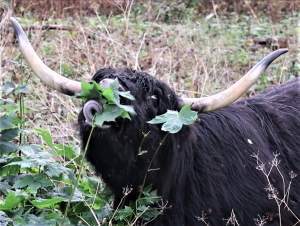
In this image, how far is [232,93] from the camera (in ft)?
15.2

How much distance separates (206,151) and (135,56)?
3075mm

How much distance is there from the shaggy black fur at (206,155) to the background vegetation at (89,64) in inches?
6.5

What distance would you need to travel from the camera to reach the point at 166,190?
4.84m

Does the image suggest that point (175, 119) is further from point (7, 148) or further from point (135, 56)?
point (135, 56)

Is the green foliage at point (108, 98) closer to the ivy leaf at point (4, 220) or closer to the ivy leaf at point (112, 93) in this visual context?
the ivy leaf at point (112, 93)

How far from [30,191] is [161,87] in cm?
97

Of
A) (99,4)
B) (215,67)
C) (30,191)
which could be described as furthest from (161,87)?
(99,4)

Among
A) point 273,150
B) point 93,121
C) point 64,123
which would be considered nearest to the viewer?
point 93,121

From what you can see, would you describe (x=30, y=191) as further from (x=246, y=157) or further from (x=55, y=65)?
(x=55, y=65)

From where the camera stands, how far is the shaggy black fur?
452cm

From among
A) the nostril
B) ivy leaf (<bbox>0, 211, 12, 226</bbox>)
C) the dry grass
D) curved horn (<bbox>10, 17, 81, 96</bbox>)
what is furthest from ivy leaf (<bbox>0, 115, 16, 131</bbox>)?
the dry grass

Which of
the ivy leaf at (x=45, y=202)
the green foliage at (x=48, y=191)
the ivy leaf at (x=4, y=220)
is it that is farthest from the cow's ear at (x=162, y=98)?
the ivy leaf at (x=4, y=220)

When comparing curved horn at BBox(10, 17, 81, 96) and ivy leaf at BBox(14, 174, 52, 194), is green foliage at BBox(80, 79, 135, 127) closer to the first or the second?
curved horn at BBox(10, 17, 81, 96)

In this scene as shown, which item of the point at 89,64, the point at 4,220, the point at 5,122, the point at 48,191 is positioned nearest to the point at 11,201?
the point at 4,220
